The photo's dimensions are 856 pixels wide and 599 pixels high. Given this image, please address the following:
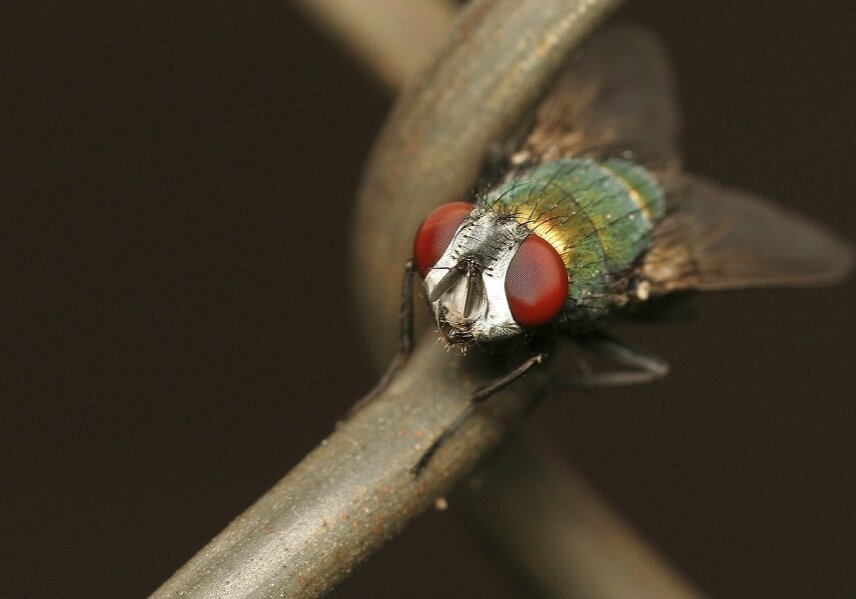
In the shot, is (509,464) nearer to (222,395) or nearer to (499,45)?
(499,45)

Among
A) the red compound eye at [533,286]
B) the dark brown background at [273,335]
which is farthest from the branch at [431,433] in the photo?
the dark brown background at [273,335]

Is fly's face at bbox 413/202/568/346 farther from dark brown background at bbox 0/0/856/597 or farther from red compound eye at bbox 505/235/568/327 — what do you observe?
dark brown background at bbox 0/0/856/597

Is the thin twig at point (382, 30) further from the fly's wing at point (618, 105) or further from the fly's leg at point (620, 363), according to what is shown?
the fly's leg at point (620, 363)

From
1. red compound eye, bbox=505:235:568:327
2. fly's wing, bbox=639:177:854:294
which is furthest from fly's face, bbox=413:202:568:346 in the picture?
fly's wing, bbox=639:177:854:294

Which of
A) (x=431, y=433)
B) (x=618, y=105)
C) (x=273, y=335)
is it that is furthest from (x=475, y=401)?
(x=273, y=335)

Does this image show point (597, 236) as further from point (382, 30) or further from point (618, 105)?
point (618, 105)

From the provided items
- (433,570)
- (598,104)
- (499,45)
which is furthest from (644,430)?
A: (499,45)
